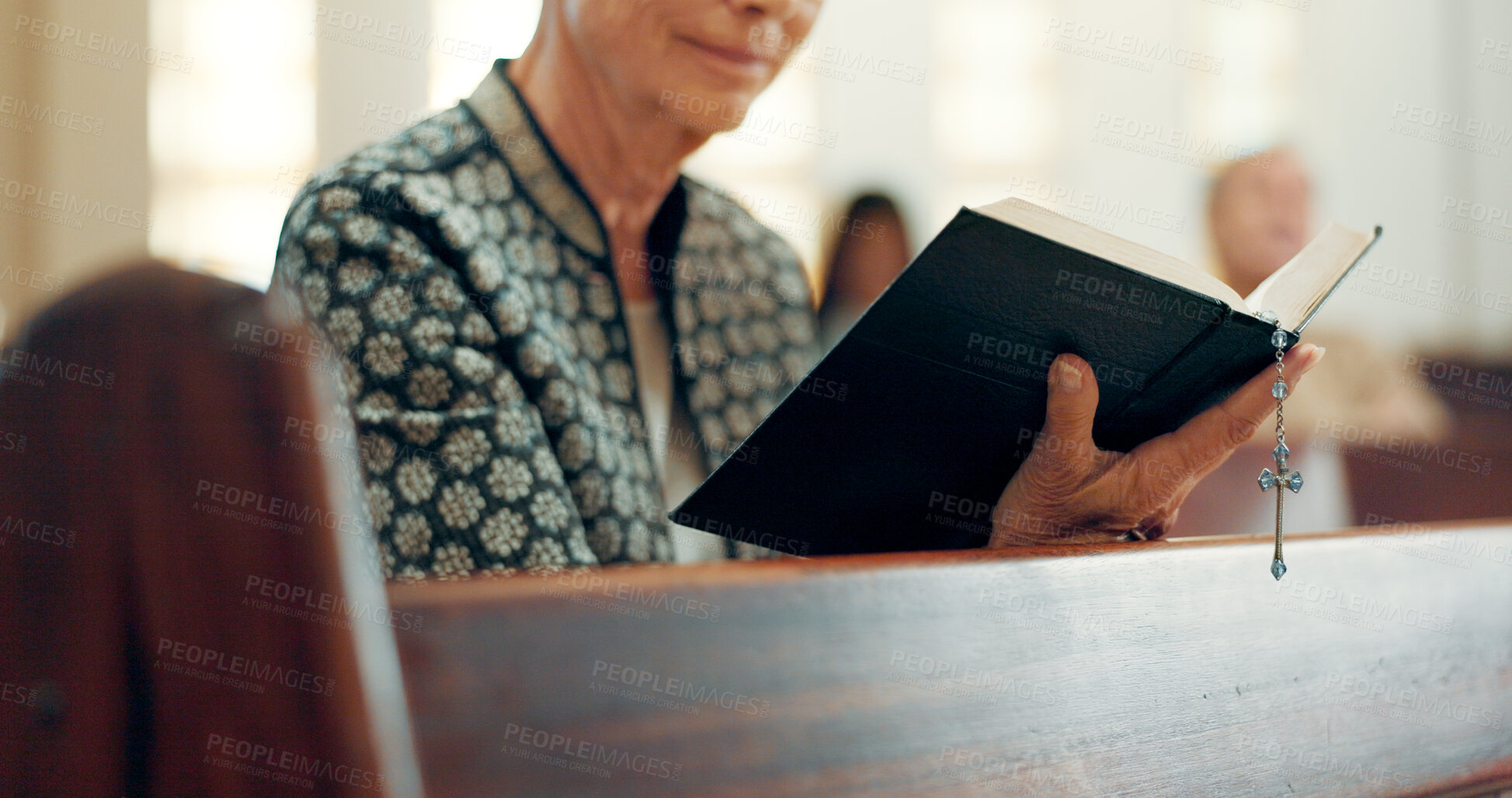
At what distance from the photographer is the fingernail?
1.83ft

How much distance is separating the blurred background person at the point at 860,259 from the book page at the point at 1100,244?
176 cm

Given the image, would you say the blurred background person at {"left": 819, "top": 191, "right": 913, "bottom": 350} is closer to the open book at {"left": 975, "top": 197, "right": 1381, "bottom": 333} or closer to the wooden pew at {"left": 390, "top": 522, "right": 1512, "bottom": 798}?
the open book at {"left": 975, "top": 197, "right": 1381, "bottom": 333}

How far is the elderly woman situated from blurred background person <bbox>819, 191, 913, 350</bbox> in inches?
49.1

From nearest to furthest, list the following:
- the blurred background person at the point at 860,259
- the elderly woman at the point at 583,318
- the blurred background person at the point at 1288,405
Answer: the elderly woman at the point at 583,318 → the blurred background person at the point at 1288,405 → the blurred background person at the point at 860,259

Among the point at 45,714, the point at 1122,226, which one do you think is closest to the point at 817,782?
the point at 45,714

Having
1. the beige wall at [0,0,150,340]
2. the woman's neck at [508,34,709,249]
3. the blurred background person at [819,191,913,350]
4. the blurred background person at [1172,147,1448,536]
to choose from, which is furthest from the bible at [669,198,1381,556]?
the beige wall at [0,0,150,340]

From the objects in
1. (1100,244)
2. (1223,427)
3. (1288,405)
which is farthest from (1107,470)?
(1288,405)

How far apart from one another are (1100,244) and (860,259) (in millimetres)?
2632

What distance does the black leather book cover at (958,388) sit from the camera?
0.48 metres

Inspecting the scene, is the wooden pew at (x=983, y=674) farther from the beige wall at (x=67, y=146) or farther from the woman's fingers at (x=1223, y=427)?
the beige wall at (x=67, y=146)

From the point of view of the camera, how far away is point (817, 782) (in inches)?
13.4

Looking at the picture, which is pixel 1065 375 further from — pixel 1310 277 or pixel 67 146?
pixel 67 146

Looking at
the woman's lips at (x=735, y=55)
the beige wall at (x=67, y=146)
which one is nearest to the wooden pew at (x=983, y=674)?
the woman's lips at (x=735, y=55)

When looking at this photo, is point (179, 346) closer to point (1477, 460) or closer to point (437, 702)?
point (437, 702)
